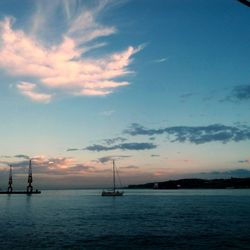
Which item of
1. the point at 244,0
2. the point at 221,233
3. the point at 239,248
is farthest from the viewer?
the point at 221,233

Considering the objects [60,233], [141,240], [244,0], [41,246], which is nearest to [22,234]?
[60,233]

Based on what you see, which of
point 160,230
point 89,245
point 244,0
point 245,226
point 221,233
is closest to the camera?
point 244,0

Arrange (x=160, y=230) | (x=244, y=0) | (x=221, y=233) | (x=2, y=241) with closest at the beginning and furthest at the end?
(x=244, y=0) < (x=2, y=241) < (x=221, y=233) < (x=160, y=230)

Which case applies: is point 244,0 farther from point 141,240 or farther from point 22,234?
point 22,234

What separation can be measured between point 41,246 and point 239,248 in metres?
22.1

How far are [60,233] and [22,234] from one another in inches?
210

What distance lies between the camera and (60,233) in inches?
2045

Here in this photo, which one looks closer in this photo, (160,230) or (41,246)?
(41,246)

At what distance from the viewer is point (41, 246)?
135ft

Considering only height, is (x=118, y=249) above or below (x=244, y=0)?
below

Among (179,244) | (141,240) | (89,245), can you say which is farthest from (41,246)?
(179,244)

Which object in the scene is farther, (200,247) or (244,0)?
(200,247)

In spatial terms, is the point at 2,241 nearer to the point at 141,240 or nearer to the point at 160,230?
the point at 141,240

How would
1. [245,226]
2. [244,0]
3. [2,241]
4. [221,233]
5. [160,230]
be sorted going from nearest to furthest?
[244,0] → [2,241] → [221,233] → [160,230] → [245,226]
